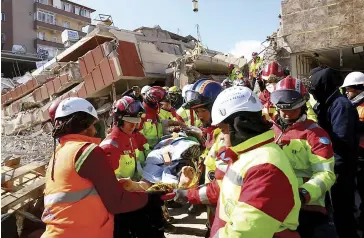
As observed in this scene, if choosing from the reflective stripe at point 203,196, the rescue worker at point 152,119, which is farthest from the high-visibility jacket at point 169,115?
the reflective stripe at point 203,196

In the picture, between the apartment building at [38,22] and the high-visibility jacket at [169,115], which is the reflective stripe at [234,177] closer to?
the high-visibility jacket at [169,115]

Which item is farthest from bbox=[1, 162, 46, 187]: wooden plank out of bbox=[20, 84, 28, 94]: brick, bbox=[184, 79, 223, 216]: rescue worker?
bbox=[20, 84, 28, 94]: brick

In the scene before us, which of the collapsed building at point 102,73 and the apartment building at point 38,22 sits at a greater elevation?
the apartment building at point 38,22

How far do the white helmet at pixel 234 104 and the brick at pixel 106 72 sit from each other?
8.60 metres

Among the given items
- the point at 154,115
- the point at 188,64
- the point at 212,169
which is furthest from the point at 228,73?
the point at 212,169

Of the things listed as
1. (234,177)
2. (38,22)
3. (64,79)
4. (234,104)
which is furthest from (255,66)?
(38,22)

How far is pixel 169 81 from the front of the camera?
1156cm

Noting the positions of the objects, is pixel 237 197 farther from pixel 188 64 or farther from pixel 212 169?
pixel 188 64

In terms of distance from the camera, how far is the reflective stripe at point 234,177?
1.71 meters

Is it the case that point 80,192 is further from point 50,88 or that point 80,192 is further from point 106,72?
point 50,88

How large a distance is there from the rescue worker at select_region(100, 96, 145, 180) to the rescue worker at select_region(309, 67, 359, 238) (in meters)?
2.03

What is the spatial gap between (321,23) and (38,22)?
43.4m

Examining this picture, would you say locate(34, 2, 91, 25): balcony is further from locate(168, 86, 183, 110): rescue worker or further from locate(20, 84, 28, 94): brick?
locate(168, 86, 183, 110): rescue worker

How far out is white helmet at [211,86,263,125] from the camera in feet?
6.06
